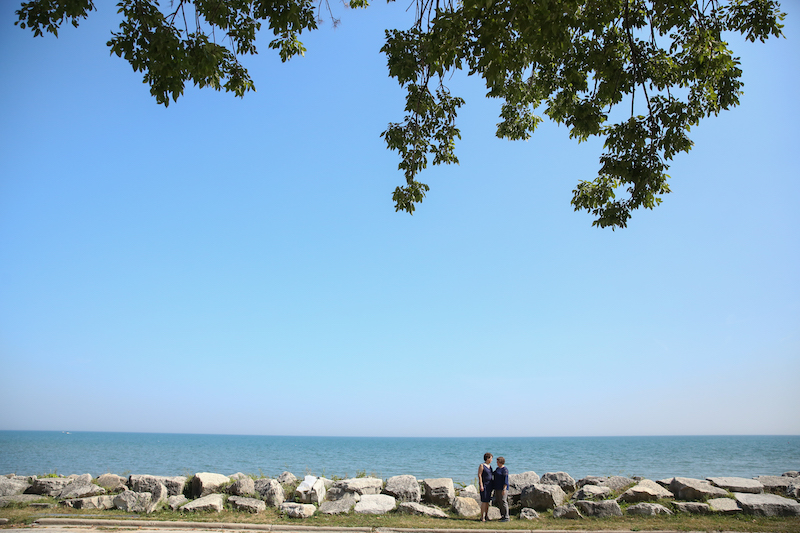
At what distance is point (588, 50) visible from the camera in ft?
24.6

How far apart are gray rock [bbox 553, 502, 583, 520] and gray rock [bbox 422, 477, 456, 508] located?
2373 mm

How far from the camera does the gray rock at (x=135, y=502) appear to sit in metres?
10.0

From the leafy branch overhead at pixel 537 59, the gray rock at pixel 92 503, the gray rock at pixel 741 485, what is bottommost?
the gray rock at pixel 92 503

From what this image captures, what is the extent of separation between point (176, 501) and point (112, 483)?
→ 2743 millimetres

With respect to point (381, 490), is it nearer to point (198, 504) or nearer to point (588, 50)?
point (198, 504)

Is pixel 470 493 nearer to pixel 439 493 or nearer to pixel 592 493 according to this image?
pixel 439 493

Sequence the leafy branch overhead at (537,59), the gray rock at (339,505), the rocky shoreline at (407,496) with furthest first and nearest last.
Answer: the gray rock at (339,505)
the rocky shoreline at (407,496)
the leafy branch overhead at (537,59)

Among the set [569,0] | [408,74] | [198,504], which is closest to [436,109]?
[408,74]

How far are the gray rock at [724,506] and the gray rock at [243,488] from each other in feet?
33.5

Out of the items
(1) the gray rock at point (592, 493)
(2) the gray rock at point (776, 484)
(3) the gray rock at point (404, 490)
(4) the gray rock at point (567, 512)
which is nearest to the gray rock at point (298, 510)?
(3) the gray rock at point (404, 490)

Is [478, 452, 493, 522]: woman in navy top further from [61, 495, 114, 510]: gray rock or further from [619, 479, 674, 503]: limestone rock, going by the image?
[61, 495, 114, 510]: gray rock

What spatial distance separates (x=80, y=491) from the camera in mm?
10859

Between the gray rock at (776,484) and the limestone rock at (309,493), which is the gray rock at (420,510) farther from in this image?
the gray rock at (776,484)

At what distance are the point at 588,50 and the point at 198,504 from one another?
1195 centimetres
